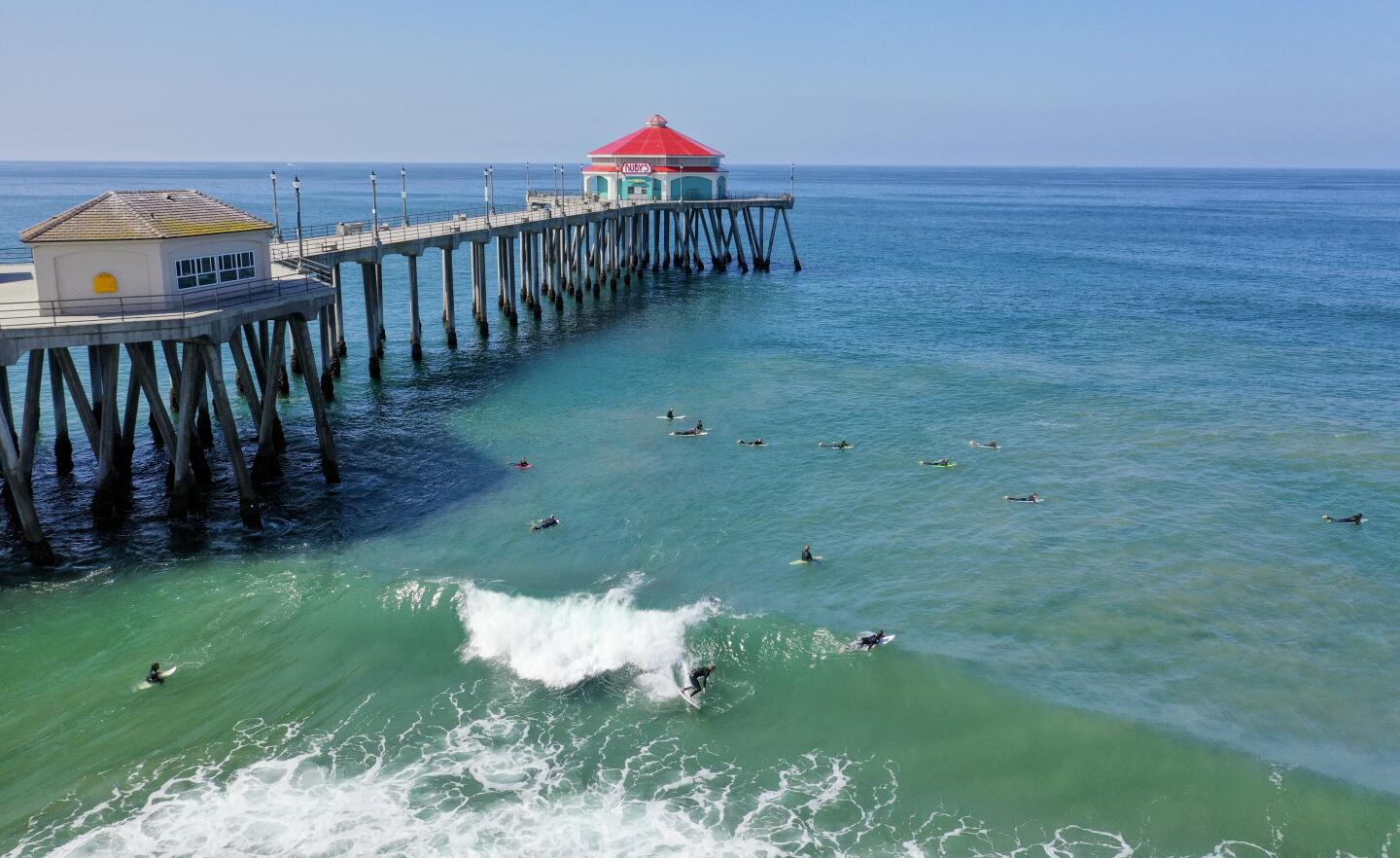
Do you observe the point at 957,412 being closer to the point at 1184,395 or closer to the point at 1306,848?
the point at 1184,395

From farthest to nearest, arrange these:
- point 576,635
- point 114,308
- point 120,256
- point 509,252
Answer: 1. point 509,252
2. point 120,256
3. point 114,308
4. point 576,635

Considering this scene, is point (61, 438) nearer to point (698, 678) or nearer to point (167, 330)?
point (167, 330)

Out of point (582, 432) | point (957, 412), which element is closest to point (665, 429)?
point (582, 432)

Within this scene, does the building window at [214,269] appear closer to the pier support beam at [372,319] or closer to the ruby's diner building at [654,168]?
the pier support beam at [372,319]

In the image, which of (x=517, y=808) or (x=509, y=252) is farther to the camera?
(x=509, y=252)

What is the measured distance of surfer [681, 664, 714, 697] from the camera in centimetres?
2031

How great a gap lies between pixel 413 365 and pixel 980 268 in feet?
170

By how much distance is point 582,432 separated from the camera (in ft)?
119

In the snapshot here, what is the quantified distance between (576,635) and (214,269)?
14622mm

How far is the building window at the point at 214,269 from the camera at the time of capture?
88.5 feet

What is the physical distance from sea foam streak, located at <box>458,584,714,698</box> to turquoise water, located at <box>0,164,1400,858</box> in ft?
0.29

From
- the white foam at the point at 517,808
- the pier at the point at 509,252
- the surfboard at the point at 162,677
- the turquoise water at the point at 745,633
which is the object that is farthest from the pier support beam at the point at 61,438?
the white foam at the point at 517,808

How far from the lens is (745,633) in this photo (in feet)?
73.7

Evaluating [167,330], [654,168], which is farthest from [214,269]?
[654,168]
